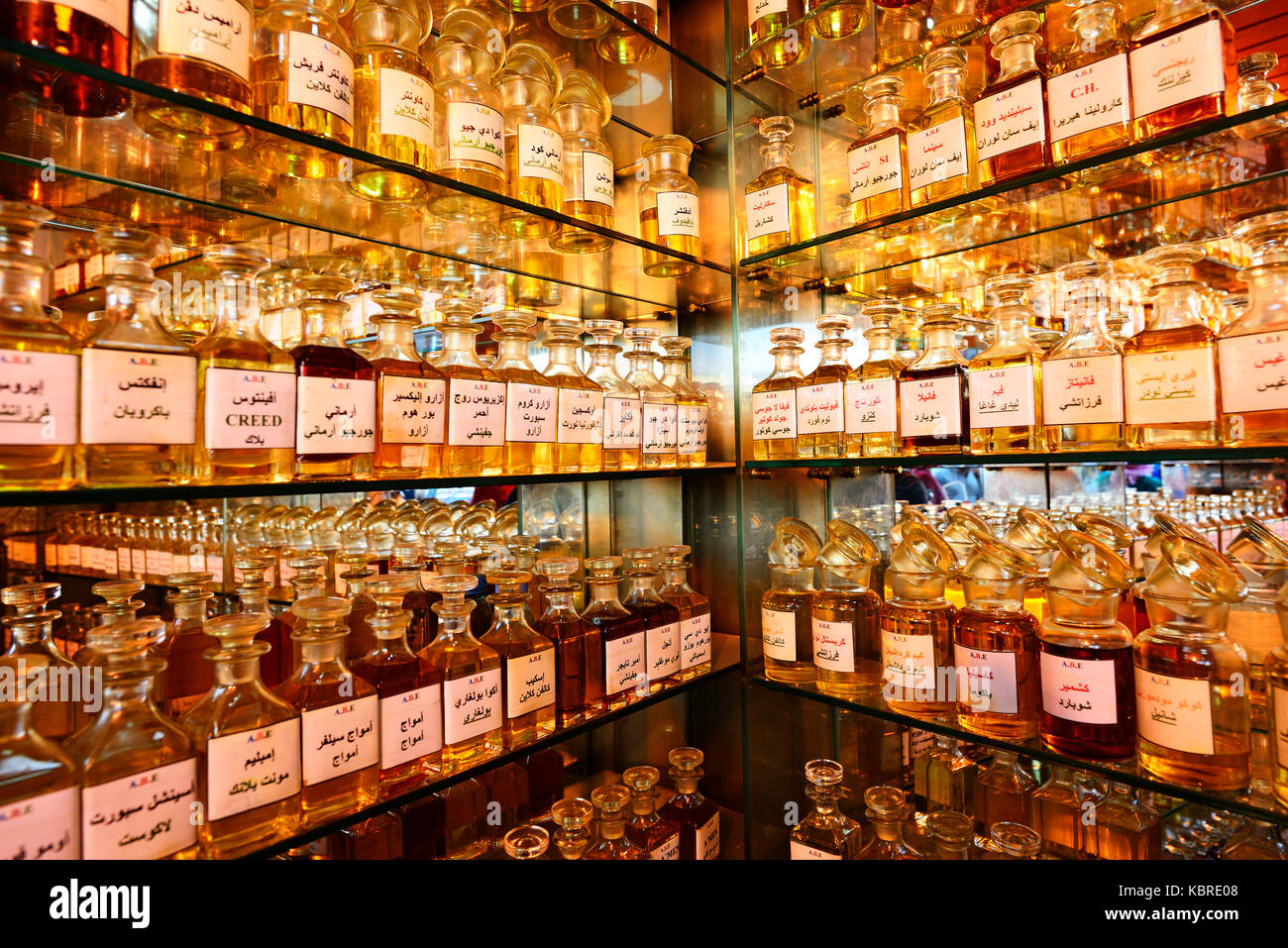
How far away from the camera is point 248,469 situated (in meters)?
0.87

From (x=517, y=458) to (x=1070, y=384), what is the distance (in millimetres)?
1004

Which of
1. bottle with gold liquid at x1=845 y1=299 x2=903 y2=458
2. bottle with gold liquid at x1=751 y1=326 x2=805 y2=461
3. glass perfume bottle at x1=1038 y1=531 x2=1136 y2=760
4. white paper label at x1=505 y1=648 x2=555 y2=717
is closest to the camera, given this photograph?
glass perfume bottle at x1=1038 y1=531 x2=1136 y2=760

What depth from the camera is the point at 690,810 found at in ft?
4.43

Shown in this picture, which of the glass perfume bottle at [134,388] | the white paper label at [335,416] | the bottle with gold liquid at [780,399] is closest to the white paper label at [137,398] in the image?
the glass perfume bottle at [134,388]

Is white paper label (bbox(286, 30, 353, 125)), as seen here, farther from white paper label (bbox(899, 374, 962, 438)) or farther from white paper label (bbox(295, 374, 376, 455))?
white paper label (bbox(899, 374, 962, 438))

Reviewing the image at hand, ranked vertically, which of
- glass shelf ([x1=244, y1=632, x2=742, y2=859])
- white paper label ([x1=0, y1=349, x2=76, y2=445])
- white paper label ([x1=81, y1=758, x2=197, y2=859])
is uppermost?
white paper label ([x1=0, y1=349, x2=76, y2=445])

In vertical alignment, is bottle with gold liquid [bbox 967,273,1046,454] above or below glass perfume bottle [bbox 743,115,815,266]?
below

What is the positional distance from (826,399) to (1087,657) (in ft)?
2.31

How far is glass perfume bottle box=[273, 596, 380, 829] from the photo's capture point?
88cm

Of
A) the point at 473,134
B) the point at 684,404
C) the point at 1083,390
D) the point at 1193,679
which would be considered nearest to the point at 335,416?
the point at 473,134

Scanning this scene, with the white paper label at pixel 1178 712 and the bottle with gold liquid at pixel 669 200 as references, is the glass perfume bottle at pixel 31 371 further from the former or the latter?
the white paper label at pixel 1178 712

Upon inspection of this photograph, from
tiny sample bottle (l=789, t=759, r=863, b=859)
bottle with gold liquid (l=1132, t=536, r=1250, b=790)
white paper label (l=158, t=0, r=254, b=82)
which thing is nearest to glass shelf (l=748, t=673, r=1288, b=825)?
bottle with gold liquid (l=1132, t=536, r=1250, b=790)

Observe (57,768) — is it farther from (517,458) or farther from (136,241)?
(517,458)

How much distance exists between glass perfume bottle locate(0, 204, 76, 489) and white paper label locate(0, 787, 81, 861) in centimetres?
34
